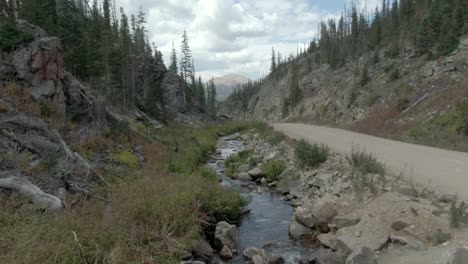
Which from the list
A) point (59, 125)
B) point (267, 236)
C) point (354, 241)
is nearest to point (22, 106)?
point (59, 125)

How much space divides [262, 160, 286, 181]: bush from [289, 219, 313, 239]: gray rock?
6206mm

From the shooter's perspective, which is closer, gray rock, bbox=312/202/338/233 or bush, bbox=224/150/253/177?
gray rock, bbox=312/202/338/233

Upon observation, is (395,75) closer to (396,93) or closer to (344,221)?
(396,93)

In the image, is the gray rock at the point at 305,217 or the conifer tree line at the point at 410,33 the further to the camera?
the conifer tree line at the point at 410,33

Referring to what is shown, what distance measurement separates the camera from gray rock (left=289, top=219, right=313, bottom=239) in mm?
9820

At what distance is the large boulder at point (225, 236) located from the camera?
30.0ft

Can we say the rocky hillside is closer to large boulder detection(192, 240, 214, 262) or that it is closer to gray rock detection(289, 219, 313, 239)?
large boulder detection(192, 240, 214, 262)

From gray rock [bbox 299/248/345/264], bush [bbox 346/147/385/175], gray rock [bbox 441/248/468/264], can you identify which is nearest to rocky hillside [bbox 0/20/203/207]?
gray rock [bbox 299/248/345/264]

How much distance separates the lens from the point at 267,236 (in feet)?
33.1

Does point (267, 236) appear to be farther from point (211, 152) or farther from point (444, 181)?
point (211, 152)

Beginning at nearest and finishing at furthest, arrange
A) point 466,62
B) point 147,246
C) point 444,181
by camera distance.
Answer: point 147,246, point 444,181, point 466,62

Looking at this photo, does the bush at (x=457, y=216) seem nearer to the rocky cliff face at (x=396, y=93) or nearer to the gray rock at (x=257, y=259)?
the gray rock at (x=257, y=259)

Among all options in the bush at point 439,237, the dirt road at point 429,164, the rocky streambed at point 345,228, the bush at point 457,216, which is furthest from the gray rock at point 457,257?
the dirt road at point 429,164

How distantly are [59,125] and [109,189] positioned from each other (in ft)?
18.8
